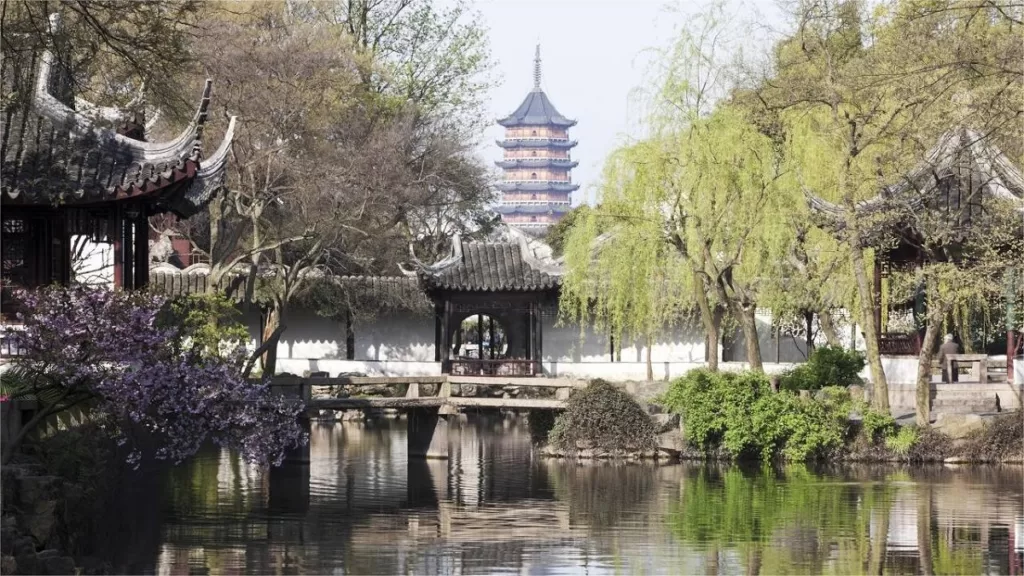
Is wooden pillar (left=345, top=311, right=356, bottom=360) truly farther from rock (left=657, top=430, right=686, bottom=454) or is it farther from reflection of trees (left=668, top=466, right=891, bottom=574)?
reflection of trees (left=668, top=466, right=891, bottom=574)

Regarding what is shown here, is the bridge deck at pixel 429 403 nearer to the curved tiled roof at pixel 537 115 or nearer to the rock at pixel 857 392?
the rock at pixel 857 392

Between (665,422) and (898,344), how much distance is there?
544 cm

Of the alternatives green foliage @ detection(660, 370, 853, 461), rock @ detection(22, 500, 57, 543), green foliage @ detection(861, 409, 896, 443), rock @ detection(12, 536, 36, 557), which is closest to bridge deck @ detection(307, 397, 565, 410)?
green foliage @ detection(660, 370, 853, 461)

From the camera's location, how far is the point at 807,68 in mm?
30953

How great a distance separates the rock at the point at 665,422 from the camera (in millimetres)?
24375

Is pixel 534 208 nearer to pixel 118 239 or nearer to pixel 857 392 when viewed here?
pixel 857 392

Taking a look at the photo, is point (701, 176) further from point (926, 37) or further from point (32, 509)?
point (32, 509)

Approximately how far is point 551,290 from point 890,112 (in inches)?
426

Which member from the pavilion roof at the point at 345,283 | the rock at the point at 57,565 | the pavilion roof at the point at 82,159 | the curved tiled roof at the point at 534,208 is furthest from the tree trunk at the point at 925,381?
the curved tiled roof at the point at 534,208

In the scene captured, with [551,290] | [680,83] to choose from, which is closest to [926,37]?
[680,83]

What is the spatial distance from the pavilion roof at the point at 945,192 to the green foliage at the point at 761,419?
2.79m

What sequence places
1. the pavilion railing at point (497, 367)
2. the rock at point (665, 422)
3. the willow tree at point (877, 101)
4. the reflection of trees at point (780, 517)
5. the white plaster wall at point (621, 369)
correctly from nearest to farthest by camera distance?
the reflection of trees at point (780, 517) < the willow tree at point (877, 101) < the rock at point (665, 422) < the pavilion railing at point (497, 367) < the white plaster wall at point (621, 369)

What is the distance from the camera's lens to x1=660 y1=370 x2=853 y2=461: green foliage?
2328 cm

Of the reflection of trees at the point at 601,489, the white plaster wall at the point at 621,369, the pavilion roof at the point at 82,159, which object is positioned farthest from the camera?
the white plaster wall at the point at 621,369
